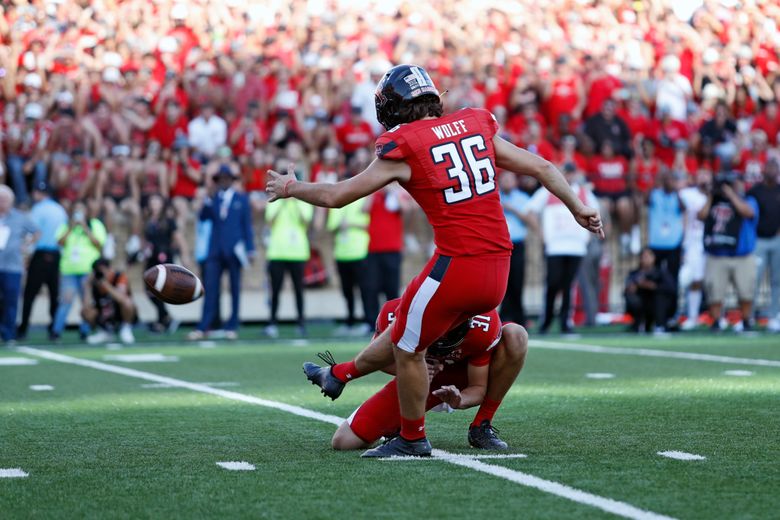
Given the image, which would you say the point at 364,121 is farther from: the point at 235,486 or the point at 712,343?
the point at 235,486

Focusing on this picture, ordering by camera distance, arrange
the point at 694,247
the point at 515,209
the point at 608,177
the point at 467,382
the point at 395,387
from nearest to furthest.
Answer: the point at 395,387 < the point at 467,382 < the point at 515,209 < the point at 694,247 < the point at 608,177

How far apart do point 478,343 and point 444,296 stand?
2.07ft

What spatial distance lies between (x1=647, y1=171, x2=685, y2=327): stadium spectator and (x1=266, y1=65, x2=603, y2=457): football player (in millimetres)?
11704

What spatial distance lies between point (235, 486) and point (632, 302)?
12.0m

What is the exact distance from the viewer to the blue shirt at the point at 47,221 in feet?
54.6

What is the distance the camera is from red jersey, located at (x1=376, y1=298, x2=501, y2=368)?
6.53 meters

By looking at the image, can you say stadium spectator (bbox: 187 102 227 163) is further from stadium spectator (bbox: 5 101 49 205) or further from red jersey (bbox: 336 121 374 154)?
stadium spectator (bbox: 5 101 49 205)

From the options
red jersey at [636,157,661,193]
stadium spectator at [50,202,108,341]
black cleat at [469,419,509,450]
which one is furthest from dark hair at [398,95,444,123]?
red jersey at [636,157,661,193]

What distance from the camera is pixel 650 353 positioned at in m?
13.1

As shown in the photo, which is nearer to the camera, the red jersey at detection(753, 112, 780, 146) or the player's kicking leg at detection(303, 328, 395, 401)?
the player's kicking leg at detection(303, 328, 395, 401)

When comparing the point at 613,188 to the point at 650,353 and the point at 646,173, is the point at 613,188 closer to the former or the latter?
the point at 646,173

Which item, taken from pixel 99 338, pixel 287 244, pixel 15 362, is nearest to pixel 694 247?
pixel 287 244

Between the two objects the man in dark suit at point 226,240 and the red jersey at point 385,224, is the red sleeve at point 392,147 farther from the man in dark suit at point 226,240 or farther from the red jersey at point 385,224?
the man in dark suit at point 226,240

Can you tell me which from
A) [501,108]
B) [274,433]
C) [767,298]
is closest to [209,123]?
[501,108]
